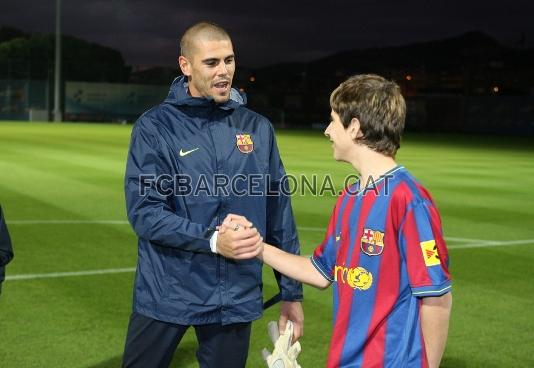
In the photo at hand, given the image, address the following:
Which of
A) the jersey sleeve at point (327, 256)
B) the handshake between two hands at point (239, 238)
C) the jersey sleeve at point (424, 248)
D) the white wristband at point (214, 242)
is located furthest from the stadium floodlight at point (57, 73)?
the jersey sleeve at point (424, 248)

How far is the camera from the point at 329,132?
127 inches

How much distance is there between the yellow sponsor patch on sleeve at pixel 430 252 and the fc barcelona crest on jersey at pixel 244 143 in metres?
1.30

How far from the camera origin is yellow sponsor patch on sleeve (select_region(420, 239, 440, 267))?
9.48 feet

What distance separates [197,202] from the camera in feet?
12.7

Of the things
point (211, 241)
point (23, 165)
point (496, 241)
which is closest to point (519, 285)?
point (496, 241)

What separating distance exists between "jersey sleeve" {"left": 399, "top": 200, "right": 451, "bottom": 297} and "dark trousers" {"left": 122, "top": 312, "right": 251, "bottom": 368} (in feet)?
4.30

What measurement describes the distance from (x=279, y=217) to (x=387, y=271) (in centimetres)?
127

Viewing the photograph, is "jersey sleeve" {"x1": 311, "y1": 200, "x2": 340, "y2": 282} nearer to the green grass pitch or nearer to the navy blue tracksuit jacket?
the navy blue tracksuit jacket

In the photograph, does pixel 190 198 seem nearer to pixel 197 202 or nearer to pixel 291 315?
pixel 197 202

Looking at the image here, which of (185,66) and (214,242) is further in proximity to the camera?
(185,66)

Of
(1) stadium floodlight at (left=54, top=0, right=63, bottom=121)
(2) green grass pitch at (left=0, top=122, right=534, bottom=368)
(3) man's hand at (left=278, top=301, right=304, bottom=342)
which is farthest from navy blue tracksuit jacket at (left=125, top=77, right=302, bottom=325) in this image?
(1) stadium floodlight at (left=54, top=0, right=63, bottom=121)

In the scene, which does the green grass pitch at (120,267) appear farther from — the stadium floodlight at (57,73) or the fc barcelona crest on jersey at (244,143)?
the stadium floodlight at (57,73)

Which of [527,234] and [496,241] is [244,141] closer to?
[496,241]

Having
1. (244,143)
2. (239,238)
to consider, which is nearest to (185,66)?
(244,143)
